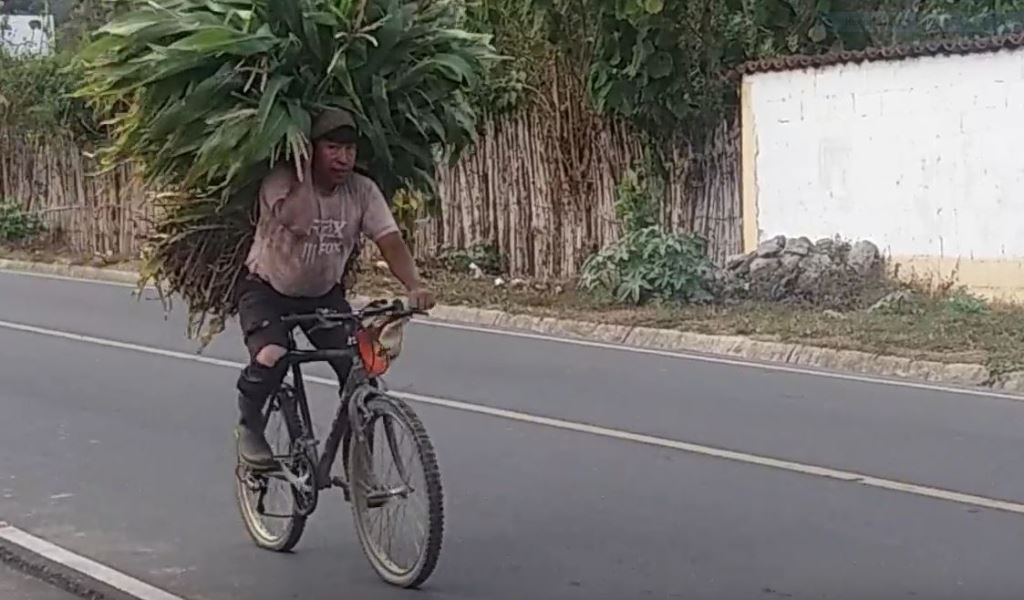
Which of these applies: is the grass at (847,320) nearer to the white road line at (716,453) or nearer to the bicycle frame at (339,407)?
the white road line at (716,453)

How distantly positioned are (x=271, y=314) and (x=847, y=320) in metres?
8.41

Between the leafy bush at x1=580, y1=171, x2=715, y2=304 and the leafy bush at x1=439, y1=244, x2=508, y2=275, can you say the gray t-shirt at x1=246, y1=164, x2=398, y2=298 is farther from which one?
the leafy bush at x1=439, y1=244, x2=508, y2=275

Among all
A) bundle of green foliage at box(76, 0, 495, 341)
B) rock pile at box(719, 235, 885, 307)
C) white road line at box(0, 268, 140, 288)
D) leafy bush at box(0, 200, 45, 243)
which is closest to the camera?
bundle of green foliage at box(76, 0, 495, 341)

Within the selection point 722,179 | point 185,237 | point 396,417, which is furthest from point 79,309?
point 396,417

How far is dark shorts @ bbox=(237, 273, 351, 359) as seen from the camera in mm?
6426

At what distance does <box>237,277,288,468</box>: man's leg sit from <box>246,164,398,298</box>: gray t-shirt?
0.21 ft

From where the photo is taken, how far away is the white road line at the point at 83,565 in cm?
635

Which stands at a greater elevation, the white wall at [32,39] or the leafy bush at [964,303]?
the white wall at [32,39]

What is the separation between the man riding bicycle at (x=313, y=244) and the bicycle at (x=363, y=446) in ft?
0.28

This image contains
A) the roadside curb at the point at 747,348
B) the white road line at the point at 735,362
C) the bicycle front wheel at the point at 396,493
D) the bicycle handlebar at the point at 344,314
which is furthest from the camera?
the roadside curb at the point at 747,348

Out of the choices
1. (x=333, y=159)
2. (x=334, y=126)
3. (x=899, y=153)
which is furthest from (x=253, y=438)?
(x=899, y=153)

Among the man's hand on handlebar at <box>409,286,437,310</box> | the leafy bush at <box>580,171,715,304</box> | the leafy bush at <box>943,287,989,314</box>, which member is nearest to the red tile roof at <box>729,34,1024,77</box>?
the leafy bush at <box>580,171,715,304</box>

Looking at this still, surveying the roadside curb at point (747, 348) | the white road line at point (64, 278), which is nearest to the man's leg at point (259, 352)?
the roadside curb at point (747, 348)

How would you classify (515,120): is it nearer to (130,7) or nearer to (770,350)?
(770,350)
